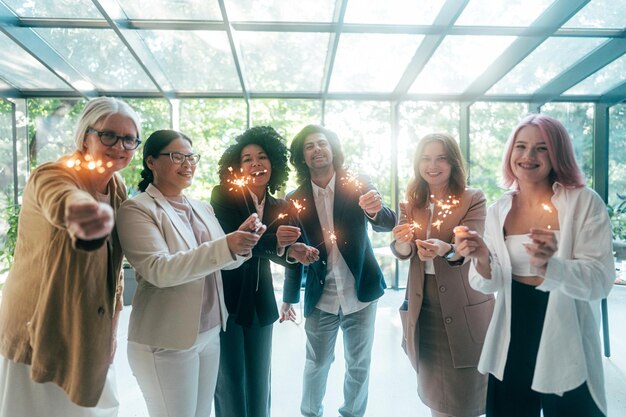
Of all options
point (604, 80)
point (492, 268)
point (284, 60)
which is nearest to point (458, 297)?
point (492, 268)

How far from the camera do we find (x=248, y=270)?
5.99 feet

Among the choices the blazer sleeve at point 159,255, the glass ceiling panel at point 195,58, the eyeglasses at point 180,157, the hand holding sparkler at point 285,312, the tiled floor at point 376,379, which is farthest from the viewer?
the glass ceiling panel at point 195,58

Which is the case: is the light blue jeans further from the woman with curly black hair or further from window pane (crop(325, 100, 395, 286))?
window pane (crop(325, 100, 395, 286))

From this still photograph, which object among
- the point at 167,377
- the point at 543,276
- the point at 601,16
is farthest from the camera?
the point at 601,16

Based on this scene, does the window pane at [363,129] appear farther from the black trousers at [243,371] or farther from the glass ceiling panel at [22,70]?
the glass ceiling panel at [22,70]

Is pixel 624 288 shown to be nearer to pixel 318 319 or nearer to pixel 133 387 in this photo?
pixel 318 319

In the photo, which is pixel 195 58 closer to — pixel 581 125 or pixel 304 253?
pixel 304 253

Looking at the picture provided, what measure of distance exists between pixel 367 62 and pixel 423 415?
3934 millimetres

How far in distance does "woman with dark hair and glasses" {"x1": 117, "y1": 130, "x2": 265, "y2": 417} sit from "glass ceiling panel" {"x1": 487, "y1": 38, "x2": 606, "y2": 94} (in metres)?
4.14

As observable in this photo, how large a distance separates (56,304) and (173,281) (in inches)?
15.0

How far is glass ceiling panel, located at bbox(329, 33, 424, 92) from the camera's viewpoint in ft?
12.7

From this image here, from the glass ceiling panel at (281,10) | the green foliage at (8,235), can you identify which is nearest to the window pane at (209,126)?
the glass ceiling panel at (281,10)

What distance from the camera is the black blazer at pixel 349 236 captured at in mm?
2002

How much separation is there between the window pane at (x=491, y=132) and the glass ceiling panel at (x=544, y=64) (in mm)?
289
